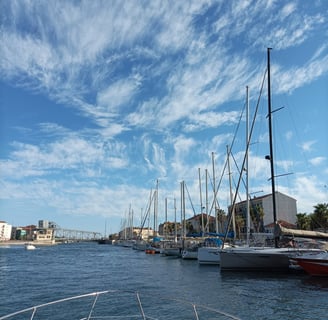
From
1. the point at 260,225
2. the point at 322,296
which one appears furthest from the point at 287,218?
the point at 322,296

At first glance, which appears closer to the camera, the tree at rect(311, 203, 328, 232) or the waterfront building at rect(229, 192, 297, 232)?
the tree at rect(311, 203, 328, 232)

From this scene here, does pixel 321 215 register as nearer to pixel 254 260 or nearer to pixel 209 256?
pixel 209 256

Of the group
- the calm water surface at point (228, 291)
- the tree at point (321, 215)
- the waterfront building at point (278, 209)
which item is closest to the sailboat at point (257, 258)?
the calm water surface at point (228, 291)

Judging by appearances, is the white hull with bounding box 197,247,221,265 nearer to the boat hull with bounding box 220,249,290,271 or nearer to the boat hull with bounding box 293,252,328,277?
the boat hull with bounding box 220,249,290,271

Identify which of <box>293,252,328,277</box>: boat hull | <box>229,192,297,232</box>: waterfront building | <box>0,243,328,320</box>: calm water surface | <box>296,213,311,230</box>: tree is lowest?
<box>0,243,328,320</box>: calm water surface

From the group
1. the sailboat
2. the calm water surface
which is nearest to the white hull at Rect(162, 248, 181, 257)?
the sailboat

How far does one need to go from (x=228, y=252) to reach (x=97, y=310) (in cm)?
1825

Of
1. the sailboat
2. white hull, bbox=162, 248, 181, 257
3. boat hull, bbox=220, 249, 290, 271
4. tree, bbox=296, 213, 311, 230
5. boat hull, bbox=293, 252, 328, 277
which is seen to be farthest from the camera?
tree, bbox=296, 213, 311, 230

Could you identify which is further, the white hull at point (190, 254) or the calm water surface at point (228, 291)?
the white hull at point (190, 254)

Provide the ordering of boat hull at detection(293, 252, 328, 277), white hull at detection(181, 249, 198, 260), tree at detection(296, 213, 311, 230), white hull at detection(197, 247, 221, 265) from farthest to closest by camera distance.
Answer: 1. tree at detection(296, 213, 311, 230)
2. white hull at detection(181, 249, 198, 260)
3. white hull at detection(197, 247, 221, 265)
4. boat hull at detection(293, 252, 328, 277)

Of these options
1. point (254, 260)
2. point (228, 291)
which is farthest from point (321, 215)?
point (228, 291)

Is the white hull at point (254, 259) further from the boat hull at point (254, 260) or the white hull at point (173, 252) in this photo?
the white hull at point (173, 252)

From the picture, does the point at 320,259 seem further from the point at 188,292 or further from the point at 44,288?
the point at 44,288

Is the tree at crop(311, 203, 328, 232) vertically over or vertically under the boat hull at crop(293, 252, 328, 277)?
over
